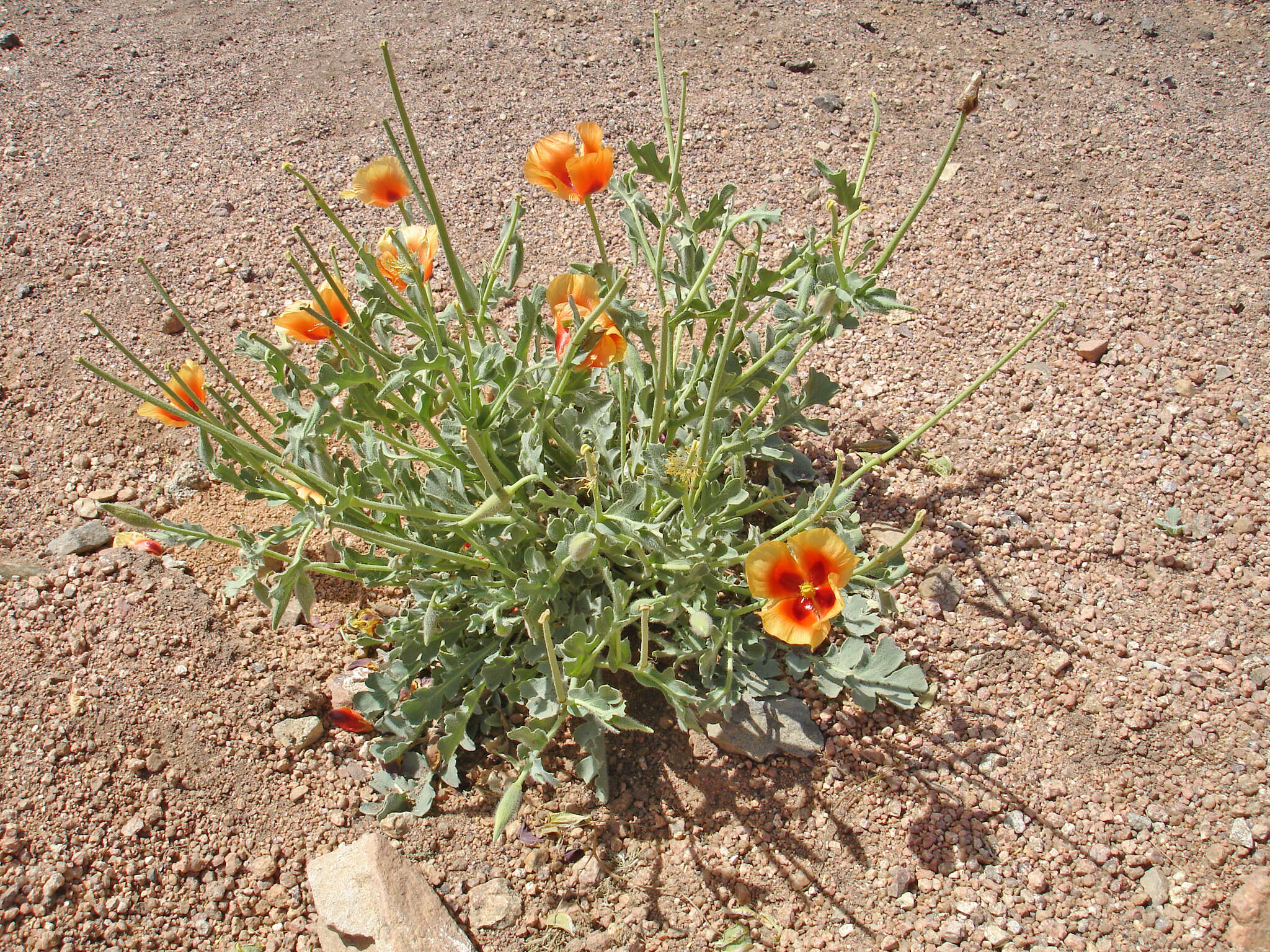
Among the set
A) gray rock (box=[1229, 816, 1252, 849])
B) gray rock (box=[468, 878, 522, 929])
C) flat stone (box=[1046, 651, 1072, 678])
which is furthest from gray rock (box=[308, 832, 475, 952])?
gray rock (box=[1229, 816, 1252, 849])

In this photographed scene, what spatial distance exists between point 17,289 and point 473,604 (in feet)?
6.70

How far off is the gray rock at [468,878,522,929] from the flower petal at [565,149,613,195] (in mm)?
1304

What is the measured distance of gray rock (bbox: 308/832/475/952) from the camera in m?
1.64

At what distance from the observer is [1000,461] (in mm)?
2391

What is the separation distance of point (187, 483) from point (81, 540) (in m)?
0.28

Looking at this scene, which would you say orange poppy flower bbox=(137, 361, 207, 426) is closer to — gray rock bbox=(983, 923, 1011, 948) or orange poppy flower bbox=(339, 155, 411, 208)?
orange poppy flower bbox=(339, 155, 411, 208)

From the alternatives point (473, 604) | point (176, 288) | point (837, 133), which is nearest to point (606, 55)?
point (837, 133)

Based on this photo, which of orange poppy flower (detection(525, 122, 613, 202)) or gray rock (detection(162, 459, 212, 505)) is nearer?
orange poppy flower (detection(525, 122, 613, 202))

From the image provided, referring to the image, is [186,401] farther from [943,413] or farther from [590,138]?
[943,413]

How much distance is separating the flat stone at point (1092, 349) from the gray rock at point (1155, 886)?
1.41 metres

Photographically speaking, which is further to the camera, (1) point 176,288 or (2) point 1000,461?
(1) point 176,288

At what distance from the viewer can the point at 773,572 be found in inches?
60.4

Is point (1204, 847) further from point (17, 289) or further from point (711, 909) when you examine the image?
point (17, 289)

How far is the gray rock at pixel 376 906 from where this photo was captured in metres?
1.64
